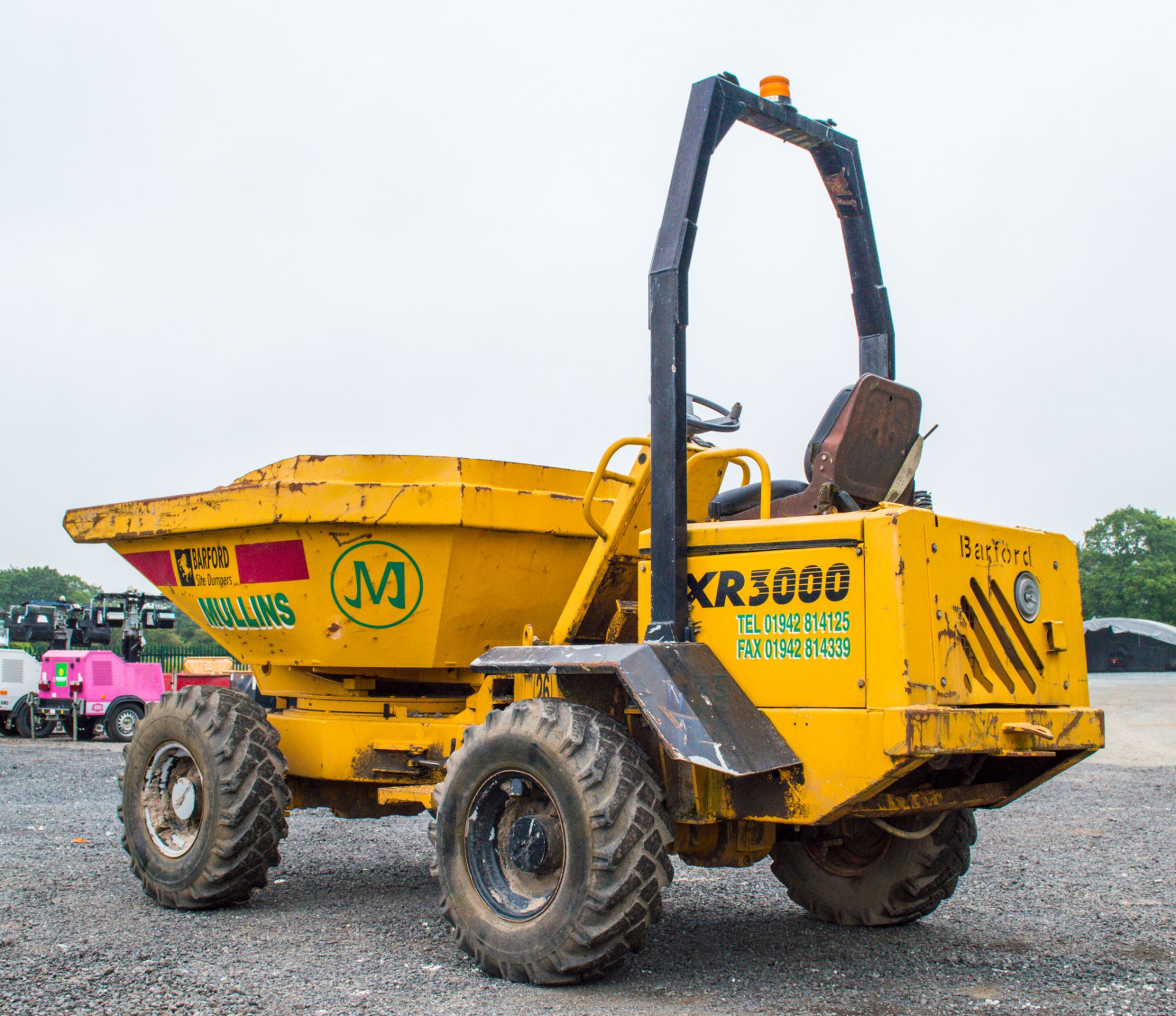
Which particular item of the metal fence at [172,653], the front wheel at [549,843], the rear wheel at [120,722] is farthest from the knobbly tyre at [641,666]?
the metal fence at [172,653]

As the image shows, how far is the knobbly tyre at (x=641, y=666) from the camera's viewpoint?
400 centimetres

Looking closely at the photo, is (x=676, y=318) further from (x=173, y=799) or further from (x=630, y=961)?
(x=173, y=799)

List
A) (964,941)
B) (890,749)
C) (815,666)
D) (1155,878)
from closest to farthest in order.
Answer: (890,749), (815,666), (964,941), (1155,878)

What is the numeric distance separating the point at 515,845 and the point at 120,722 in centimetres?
1597

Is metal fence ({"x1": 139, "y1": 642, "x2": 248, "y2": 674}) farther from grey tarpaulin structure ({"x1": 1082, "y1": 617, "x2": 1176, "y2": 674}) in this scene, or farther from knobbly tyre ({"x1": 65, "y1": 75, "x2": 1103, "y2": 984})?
grey tarpaulin structure ({"x1": 1082, "y1": 617, "x2": 1176, "y2": 674})

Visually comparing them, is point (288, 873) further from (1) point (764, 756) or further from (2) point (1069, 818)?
(2) point (1069, 818)

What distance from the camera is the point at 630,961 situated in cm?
455

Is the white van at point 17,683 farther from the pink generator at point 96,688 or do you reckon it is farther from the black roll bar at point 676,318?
the black roll bar at point 676,318

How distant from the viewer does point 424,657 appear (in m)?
5.56

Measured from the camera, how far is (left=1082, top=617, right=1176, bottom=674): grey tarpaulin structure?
33.7 m

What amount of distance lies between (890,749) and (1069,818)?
640cm

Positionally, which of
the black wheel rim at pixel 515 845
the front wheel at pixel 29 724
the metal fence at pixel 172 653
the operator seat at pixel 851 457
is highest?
the operator seat at pixel 851 457

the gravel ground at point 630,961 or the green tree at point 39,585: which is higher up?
the green tree at point 39,585

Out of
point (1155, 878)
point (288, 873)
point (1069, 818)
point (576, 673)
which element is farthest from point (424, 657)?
point (1069, 818)
